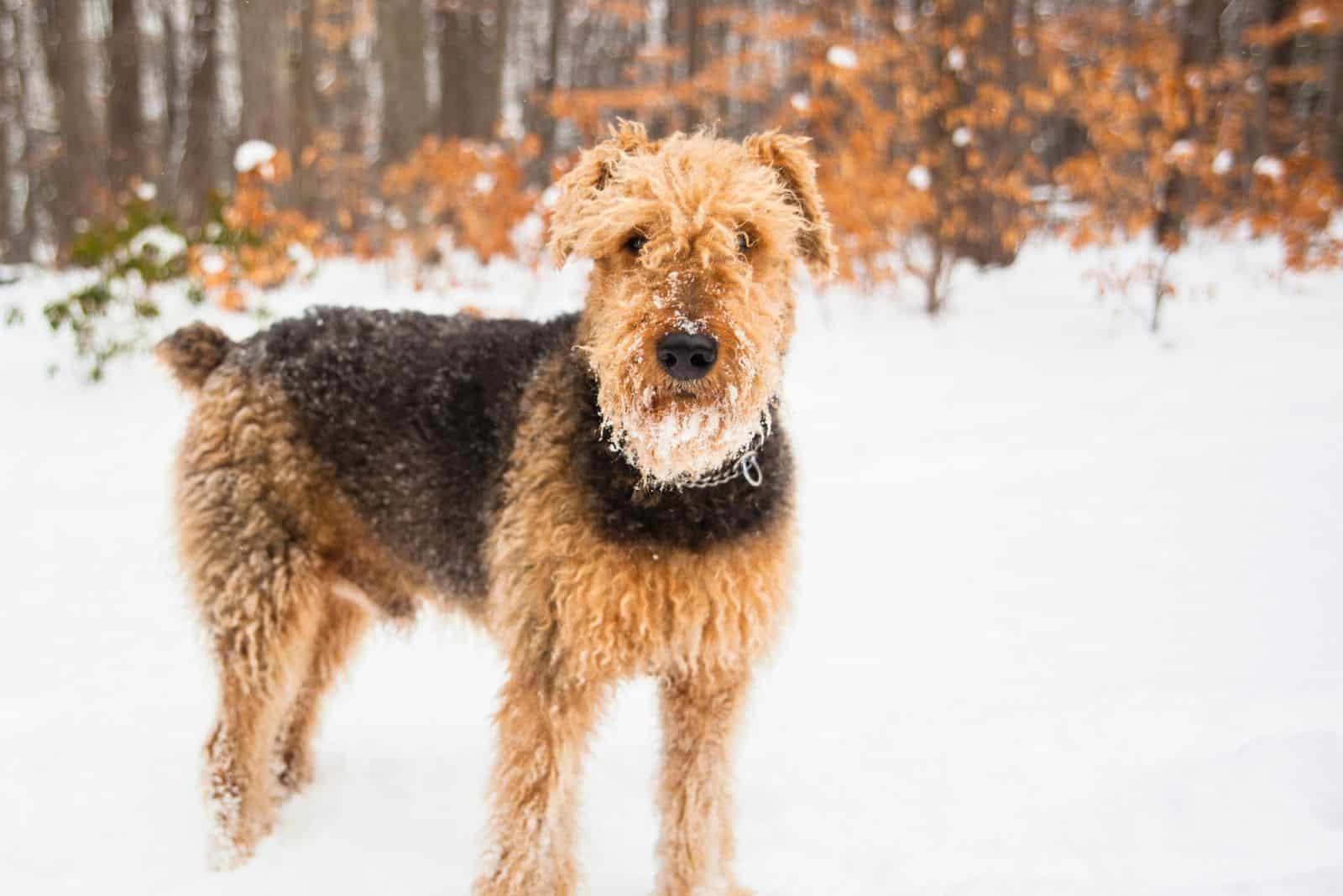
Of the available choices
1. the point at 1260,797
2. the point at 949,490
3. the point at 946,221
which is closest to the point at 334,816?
the point at 1260,797

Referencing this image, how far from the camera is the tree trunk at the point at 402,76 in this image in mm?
10727

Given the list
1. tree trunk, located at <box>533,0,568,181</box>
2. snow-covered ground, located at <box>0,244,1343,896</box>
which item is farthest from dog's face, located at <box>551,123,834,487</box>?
tree trunk, located at <box>533,0,568,181</box>

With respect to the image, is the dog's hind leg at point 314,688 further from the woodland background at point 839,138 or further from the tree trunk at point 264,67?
the tree trunk at point 264,67

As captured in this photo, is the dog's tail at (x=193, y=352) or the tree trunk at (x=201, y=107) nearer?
the dog's tail at (x=193, y=352)

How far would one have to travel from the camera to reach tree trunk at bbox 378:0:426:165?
1073 cm

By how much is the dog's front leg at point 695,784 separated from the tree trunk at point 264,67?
802cm

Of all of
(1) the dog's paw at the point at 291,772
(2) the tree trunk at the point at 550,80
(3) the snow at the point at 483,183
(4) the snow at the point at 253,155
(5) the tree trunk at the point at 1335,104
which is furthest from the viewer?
(2) the tree trunk at the point at 550,80

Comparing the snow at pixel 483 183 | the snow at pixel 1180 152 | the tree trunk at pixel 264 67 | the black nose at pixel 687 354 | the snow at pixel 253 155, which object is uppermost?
the tree trunk at pixel 264 67

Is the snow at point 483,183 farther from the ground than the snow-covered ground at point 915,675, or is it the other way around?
the snow at point 483,183

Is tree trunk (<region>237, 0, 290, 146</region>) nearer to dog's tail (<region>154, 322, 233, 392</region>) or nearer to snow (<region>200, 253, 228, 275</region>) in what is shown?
snow (<region>200, 253, 228, 275</region>)

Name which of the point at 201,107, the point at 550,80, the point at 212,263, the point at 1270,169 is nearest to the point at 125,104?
the point at 201,107

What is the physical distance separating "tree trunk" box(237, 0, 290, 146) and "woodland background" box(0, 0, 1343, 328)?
0.07ft

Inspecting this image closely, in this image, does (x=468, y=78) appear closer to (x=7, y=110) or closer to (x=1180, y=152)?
(x=7, y=110)

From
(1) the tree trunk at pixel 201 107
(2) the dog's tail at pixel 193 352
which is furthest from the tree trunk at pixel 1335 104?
(1) the tree trunk at pixel 201 107
